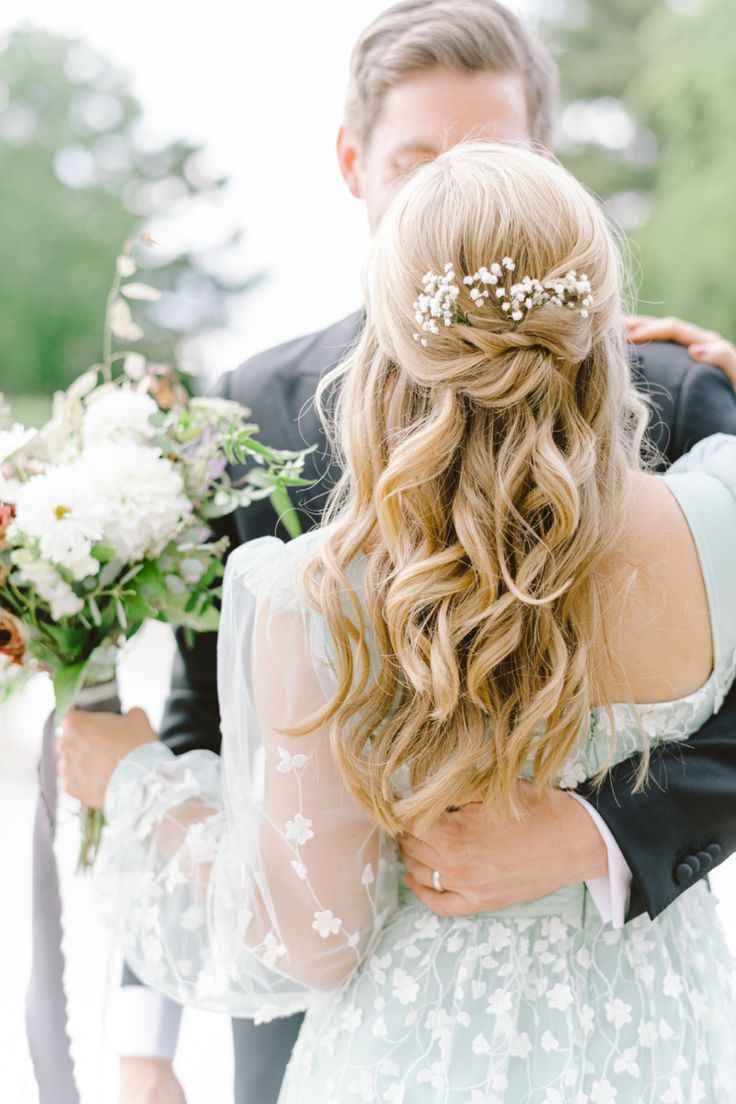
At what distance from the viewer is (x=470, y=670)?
138cm

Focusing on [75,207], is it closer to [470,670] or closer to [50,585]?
[50,585]

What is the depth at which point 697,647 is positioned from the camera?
149 cm

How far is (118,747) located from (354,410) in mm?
764

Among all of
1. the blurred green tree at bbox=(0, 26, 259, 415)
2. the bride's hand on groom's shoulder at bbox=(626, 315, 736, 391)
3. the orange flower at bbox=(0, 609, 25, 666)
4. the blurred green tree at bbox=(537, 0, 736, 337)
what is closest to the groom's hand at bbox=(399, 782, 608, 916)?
the orange flower at bbox=(0, 609, 25, 666)

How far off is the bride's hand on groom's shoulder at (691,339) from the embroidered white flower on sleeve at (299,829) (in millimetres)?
1150

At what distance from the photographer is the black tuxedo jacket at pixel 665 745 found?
1561 millimetres

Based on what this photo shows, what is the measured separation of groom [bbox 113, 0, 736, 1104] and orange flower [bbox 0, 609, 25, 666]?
51 centimetres

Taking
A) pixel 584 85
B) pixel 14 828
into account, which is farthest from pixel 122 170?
pixel 14 828

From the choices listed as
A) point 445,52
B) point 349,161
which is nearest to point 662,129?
point 349,161

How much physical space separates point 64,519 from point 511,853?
0.82m

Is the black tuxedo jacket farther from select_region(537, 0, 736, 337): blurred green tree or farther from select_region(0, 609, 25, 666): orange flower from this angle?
select_region(537, 0, 736, 337): blurred green tree

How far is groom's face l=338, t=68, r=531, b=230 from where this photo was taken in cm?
224

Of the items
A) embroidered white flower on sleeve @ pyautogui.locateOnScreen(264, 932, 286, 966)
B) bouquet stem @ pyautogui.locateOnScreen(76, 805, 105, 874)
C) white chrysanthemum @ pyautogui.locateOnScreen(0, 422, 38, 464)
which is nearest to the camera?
embroidered white flower on sleeve @ pyautogui.locateOnScreen(264, 932, 286, 966)

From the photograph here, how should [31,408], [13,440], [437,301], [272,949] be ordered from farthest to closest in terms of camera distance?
[31,408], [13,440], [272,949], [437,301]
